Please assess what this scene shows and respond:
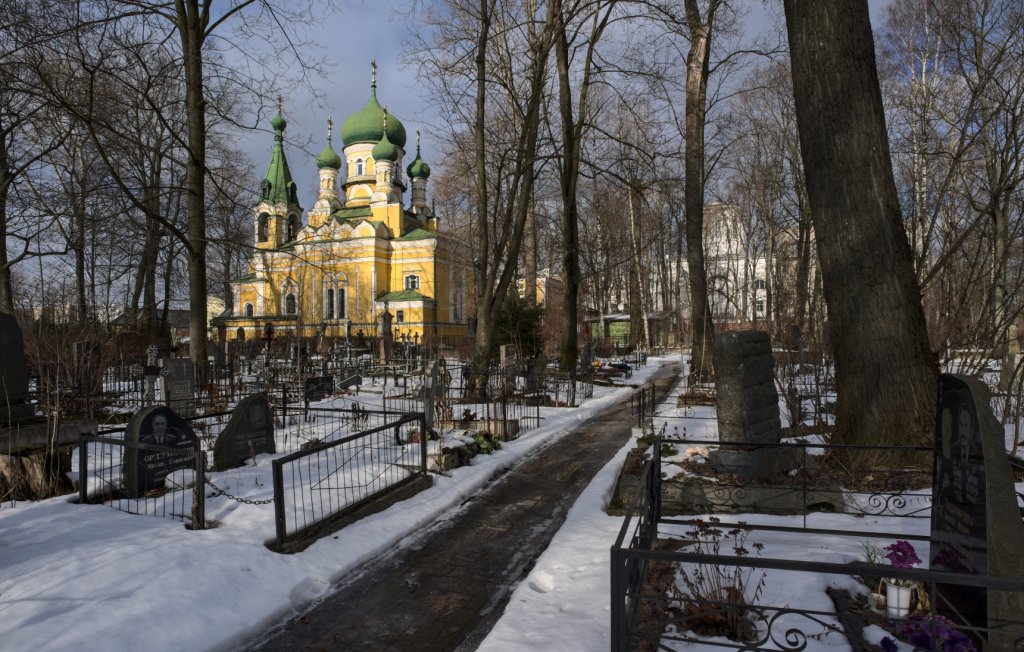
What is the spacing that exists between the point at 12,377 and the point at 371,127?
49.1 meters

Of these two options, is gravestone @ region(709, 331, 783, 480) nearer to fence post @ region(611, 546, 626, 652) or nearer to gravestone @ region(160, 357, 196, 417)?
fence post @ region(611, 546, 626, 652)

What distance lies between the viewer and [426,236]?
168 ft

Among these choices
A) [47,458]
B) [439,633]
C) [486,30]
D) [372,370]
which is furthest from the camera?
[372,370]

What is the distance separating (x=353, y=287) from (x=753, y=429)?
47201mm

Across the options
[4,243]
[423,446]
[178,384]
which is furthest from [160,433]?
[4,243]

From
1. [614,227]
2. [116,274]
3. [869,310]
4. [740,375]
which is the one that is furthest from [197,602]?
[614,227]

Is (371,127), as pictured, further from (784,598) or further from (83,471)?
(784,598)

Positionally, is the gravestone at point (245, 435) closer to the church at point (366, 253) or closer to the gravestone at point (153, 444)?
the gravestone at point (153, 444)

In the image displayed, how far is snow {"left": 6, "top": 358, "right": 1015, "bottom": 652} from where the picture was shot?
3977 mm

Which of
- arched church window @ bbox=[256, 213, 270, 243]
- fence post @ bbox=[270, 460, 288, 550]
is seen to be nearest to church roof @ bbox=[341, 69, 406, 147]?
arched church window @ bbox=[256, 213, 270, 243]

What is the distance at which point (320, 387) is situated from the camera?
49.4 ft

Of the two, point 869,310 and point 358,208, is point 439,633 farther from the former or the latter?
point 358,208

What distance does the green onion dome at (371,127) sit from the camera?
2029 inches

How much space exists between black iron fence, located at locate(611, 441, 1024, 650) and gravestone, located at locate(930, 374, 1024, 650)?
2 centimetres
